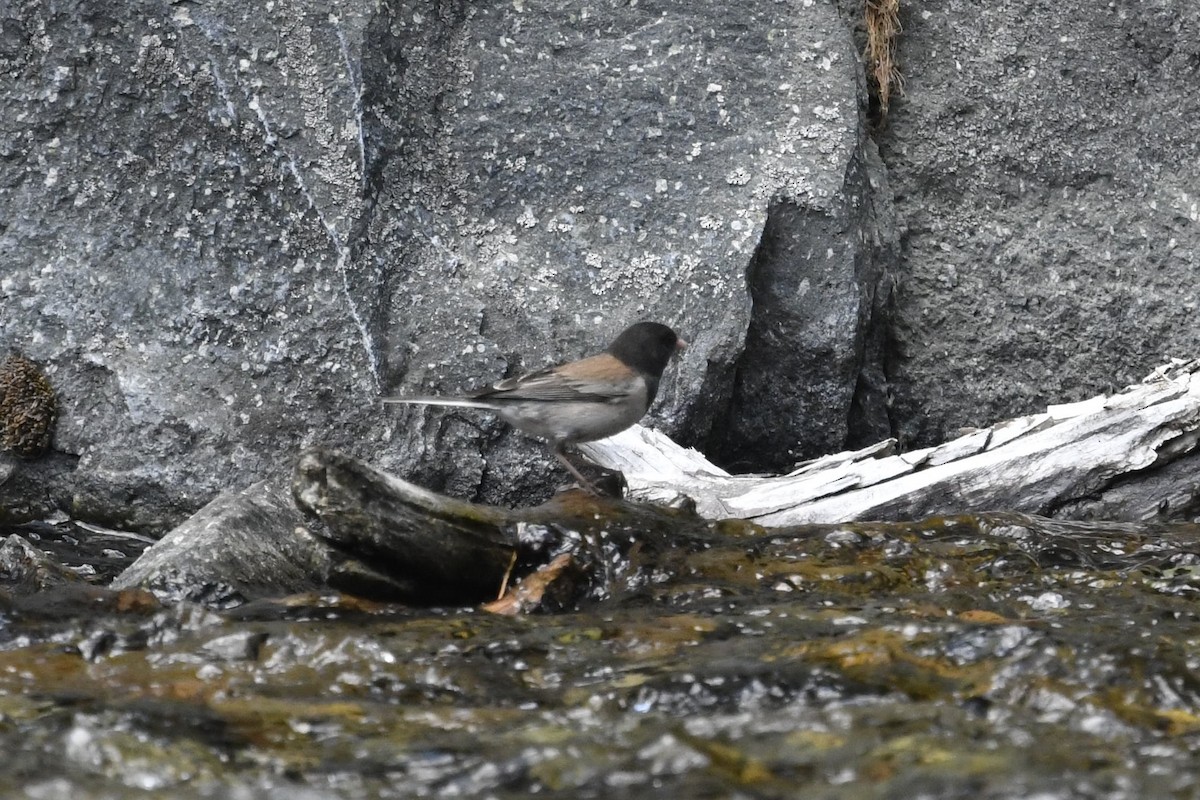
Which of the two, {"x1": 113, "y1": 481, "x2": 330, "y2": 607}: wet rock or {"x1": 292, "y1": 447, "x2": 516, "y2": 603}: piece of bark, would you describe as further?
{"x1": 113, "y1": 481, "x2": 330, "y2": 607}: wet rock

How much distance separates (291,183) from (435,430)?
1.69 meters

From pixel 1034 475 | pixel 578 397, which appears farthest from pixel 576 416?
pixel 1034 475

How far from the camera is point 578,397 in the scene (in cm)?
705

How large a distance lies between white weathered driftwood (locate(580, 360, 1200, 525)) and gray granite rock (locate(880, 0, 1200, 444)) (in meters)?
1.78

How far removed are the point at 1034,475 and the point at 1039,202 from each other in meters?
2.88

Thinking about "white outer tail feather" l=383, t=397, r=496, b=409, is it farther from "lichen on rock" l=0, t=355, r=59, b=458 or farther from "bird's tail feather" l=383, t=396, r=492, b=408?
"lichen on rock" l=0, t=355, r=59, b=458

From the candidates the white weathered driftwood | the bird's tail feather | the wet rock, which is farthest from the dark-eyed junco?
the wet rock

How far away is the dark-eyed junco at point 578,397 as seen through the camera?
700cm

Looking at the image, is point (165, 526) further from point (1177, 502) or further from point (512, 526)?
point (1177, 502)

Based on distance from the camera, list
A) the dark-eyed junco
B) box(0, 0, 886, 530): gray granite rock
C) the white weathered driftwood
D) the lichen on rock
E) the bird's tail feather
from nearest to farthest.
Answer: the white weathered driftwood, the bird's tail feather, the dark-eyed junco, the lichen on rock, box(0, 0, 886, 530): gray granite rock

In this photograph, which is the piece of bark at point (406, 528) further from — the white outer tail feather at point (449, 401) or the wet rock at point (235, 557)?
the white outer tail feather at point (449, 401)

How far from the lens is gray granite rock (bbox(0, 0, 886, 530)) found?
301 inches

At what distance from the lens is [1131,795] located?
3.20 meters

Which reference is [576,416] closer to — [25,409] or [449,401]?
[449,401]
